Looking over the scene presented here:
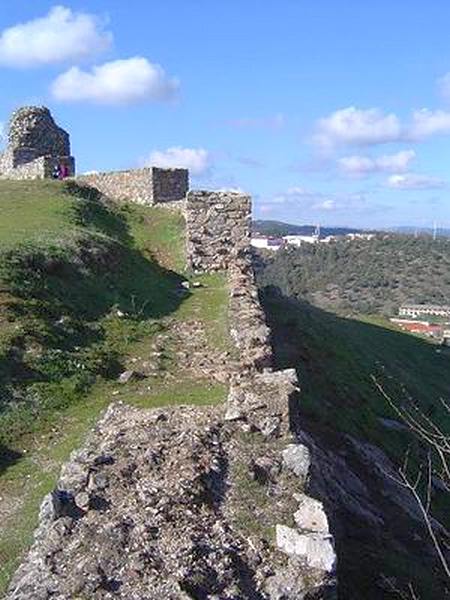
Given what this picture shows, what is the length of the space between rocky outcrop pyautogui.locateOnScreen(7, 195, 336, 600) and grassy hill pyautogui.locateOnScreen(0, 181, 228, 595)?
2.45ft

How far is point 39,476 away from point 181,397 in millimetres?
2339

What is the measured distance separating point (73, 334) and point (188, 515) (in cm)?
677

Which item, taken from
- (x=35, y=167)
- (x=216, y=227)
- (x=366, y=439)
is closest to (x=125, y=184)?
(x=35, y=167)

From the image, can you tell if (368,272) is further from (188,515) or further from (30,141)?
(188,515)

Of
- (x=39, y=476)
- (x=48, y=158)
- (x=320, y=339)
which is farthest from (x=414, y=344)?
(x=39, y=476)

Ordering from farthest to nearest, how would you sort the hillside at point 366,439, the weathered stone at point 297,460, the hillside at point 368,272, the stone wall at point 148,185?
the hillside at point 368,272
the stone wall at point 148,185
the hillside at point 366,439
the weathered stone at point 297,460

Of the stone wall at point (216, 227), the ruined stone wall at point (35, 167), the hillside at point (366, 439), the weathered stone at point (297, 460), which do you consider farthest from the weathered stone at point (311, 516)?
the ruined stone wall at point (35, 167)

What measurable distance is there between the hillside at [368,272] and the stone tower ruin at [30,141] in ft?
148

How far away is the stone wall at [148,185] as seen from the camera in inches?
1089

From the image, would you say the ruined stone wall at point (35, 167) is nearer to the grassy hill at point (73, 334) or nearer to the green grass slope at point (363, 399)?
the grassy hill at point (73, 334)

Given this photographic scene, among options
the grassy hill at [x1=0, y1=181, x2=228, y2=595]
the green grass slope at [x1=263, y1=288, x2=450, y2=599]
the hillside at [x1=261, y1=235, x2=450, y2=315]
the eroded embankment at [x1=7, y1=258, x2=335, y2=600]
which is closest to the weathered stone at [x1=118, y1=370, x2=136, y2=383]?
the grassy hill at [x1=0, y1=181, x2=228, y2=595]

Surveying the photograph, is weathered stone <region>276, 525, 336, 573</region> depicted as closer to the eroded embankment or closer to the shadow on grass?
the eroded embankment

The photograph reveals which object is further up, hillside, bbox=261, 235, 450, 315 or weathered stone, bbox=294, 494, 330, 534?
weathered stone, bbox=294, 494, 330, 534

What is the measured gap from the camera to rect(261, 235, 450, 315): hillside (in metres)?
87.6
